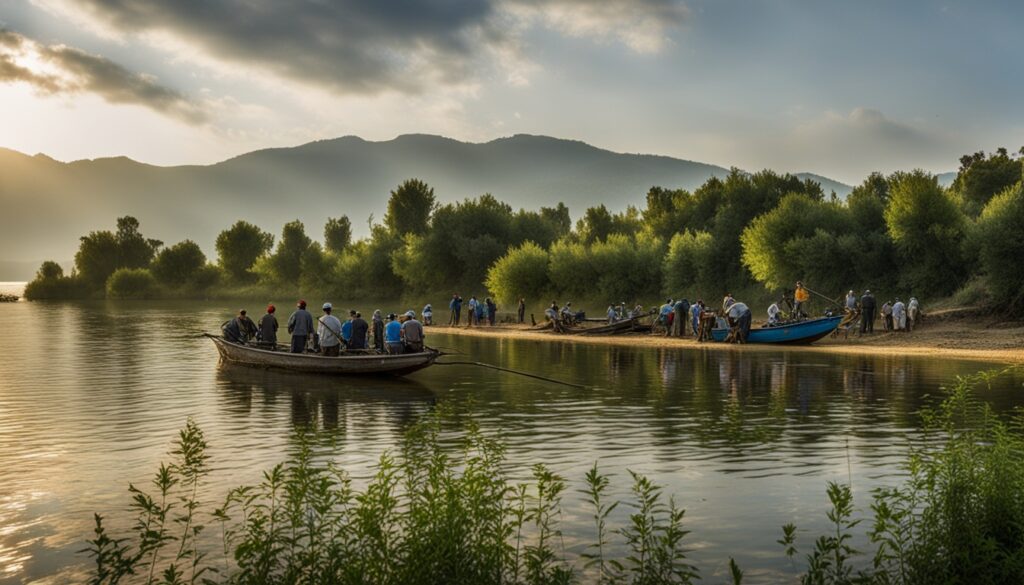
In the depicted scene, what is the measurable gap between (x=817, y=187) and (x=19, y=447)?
75117 millimetres

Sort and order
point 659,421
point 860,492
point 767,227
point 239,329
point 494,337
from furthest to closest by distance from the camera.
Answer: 1. point 767,227
2. point 494,337
3. point 239,329
4. point 659,421
5. point 860,492

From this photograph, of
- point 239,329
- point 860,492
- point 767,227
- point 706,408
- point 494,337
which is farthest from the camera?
point 767,227

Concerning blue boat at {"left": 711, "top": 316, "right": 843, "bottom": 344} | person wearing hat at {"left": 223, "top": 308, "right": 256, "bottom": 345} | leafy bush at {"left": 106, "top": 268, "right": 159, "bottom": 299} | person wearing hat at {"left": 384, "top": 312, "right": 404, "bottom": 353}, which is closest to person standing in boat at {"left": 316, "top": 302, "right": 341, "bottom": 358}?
person wearing hat at {"left": 384, "top": 312, "right": 404, "bottom": 353}

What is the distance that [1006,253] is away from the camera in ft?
156

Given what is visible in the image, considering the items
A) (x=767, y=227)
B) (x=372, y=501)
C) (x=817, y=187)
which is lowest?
(x=372, y=501)

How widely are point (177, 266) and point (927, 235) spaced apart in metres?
133

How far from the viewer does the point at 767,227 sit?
206 ft

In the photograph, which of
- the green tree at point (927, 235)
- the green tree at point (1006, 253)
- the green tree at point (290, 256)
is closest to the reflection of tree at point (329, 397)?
the green tree at point (1006, 253)

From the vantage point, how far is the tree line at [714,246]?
54250 millimetres

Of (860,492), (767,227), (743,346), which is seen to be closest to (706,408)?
(860,492)

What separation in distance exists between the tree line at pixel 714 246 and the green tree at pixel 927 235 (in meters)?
0.07

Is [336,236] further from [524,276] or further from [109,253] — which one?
[524,276]

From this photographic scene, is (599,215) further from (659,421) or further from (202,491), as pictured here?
(202,491)

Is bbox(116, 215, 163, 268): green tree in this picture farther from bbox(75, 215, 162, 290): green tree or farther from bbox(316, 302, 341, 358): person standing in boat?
bbox(316, 302, 341, 358): person standing in boat
